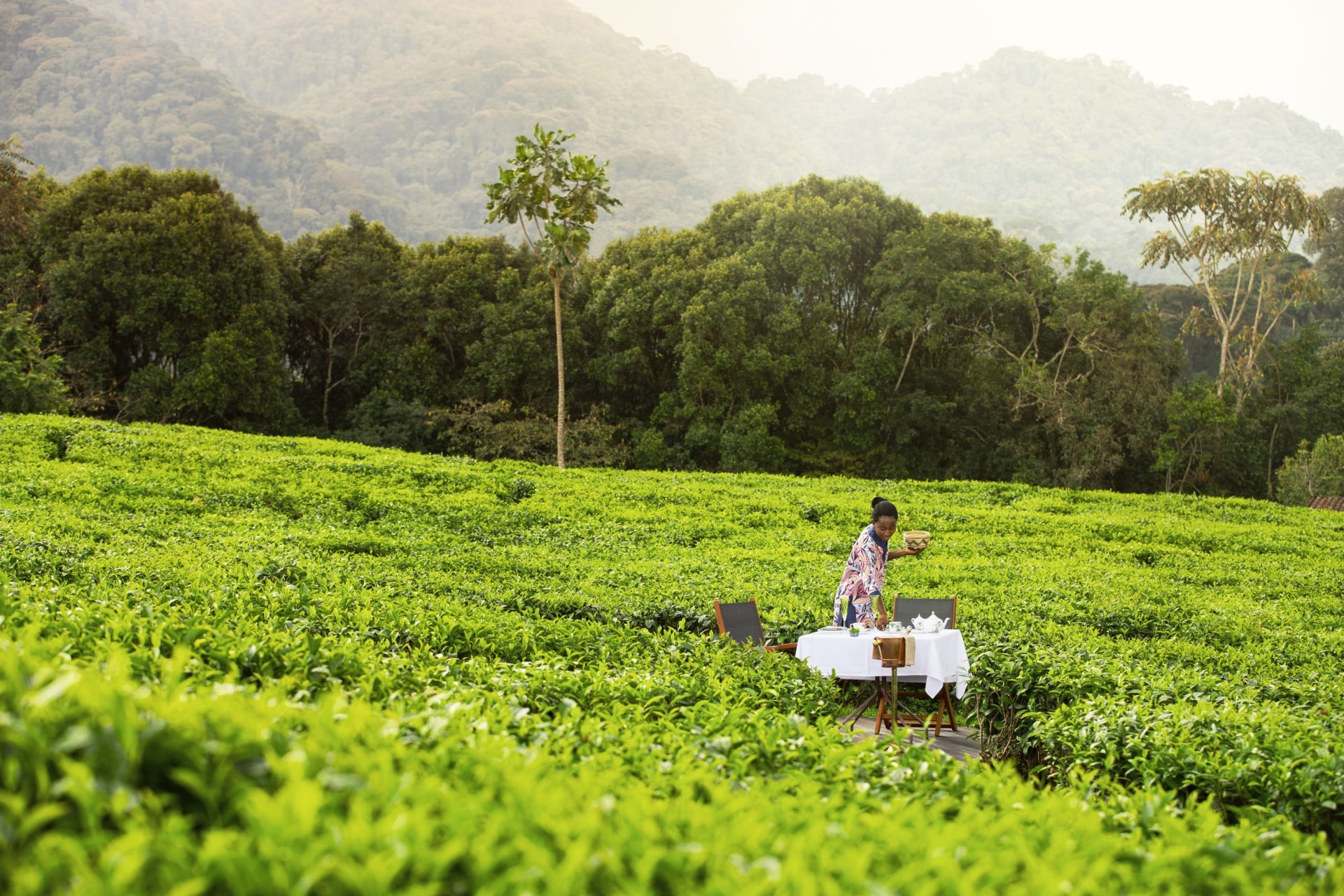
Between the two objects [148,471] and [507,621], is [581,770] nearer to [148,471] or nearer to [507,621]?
[507,621]

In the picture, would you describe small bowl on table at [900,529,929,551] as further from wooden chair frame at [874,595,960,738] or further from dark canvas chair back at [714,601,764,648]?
dark canvas chair back at [714,601,764,648]

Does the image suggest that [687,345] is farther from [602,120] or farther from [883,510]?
[602,120]

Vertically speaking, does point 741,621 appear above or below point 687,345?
below

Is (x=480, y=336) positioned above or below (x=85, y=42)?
below

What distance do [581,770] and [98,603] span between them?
335 cm

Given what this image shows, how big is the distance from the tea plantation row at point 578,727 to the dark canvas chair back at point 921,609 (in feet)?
1.10

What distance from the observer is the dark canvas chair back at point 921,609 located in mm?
8398

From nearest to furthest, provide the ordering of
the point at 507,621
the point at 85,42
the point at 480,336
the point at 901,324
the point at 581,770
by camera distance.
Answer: the point at 581,770, the point at 507,621, the point at 901,324, the point at 480,336, the point at 85,42

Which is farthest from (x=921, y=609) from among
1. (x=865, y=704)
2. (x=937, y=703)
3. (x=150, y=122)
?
(x=150, y=122)

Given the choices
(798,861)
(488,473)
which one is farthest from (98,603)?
(488,473)

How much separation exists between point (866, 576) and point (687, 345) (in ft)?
69.4

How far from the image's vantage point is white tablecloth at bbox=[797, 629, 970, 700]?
7199 millimetres

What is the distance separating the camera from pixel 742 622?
7961 millimetres

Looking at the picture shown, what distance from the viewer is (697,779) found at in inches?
103
